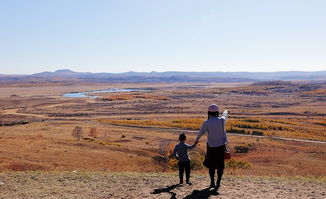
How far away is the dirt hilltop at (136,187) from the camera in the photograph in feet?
35.7

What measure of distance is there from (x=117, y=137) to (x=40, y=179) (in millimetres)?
31789

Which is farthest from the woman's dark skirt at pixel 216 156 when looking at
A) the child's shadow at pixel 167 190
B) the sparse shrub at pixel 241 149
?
the sparse shrub at pixel 241 149

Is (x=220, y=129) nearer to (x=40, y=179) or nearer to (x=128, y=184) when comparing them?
(x=128, y=184)

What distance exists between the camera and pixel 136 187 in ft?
39.2

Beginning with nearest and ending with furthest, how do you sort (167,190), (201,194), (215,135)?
(215,135), (201,194), (167,190)

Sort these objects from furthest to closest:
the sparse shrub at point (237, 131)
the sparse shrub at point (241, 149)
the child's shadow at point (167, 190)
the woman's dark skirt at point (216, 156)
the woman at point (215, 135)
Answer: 1. the sparse shrub at point (237, 131)
2. the sparse shrub at point (241, 149)
3. the child's shadow at point (167, 190)
4. the woman's dark skirt at point (216, 156)
5. the woman at point (215, 135)

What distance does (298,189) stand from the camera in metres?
11.8

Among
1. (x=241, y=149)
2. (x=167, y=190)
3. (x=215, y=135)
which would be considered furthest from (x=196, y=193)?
(x=241, y=149)

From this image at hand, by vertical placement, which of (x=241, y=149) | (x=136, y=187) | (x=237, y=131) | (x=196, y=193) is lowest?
(x=237, y=131)

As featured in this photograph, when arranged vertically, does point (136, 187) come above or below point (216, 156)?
below

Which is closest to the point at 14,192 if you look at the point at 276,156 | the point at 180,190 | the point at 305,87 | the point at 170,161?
the point at 180,190

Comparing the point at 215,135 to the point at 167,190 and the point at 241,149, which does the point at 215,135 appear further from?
the point at 241,149

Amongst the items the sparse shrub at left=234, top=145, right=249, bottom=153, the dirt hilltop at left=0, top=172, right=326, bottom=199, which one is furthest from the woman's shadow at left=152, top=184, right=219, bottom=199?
the sparse shrub at left=234, top=145, right=249, bottom=153

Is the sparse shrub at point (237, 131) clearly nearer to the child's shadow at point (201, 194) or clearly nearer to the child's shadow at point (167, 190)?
the child's shadow at point (167, 190)
